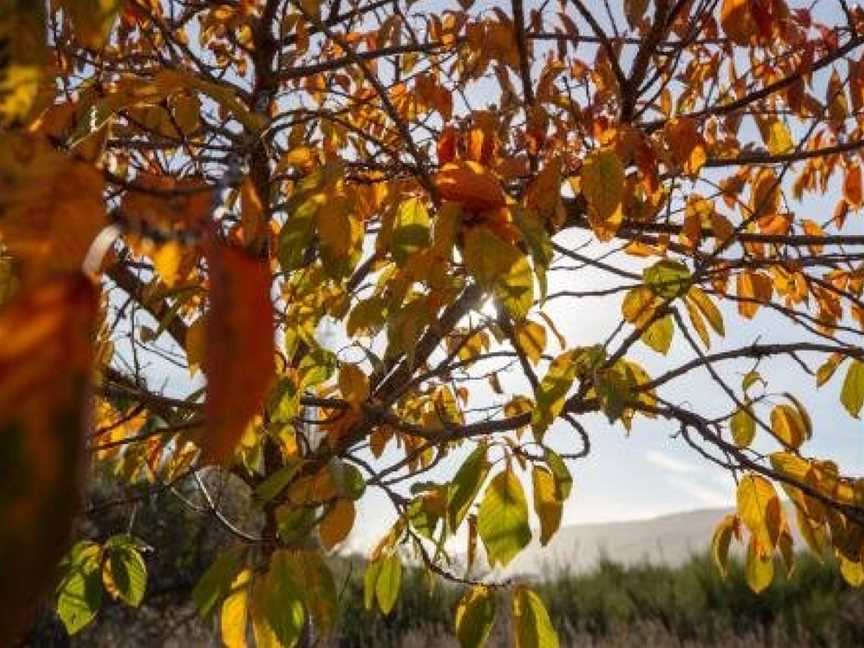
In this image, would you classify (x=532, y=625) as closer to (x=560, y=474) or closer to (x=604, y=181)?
(x=560, y=474)

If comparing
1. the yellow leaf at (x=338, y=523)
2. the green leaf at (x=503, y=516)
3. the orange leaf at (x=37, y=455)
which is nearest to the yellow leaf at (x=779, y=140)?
the green leaf at (x=503, y=516)

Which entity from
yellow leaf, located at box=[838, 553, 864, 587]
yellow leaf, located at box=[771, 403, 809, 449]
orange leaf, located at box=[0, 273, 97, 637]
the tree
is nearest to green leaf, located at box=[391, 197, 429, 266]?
the tree

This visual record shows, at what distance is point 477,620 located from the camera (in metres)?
A: 2.10

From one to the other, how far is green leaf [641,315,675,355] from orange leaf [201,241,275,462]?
189cm

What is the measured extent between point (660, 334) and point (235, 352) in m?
1.92

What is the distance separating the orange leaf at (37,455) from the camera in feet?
1.09

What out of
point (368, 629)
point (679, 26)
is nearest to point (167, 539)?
Result: point (368, 629)

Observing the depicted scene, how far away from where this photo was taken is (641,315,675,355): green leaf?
223 cm

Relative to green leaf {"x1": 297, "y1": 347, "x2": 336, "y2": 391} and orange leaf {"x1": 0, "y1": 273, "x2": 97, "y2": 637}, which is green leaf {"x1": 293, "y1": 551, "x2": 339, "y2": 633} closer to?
green leaf {"x1": 297, "y1": 347, "x2": 336, "y2": 391}

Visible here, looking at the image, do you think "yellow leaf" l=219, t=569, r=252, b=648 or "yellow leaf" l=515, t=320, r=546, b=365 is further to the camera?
"yellow leaf" l=515, t=320, r=546, b=365

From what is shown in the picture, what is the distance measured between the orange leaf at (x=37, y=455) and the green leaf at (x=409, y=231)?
1.26 m

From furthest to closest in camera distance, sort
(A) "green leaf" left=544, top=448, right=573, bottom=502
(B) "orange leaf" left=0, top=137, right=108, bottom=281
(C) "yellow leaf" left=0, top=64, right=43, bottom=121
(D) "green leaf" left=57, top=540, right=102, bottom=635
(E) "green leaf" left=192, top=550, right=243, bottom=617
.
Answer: (D) "green leaf" left=57, top=540, right=102, bottom=635, (E) "green leaf" left=192, top=550, right=243, bottom=617, (A) "green leaf" left=544, top=448, right=573, bottom=502, (C) "yellow leaf" left=0, top=64, right=43, bottom=121, (B) "orange leaf" left=0, top=137, right=108, bottom=281

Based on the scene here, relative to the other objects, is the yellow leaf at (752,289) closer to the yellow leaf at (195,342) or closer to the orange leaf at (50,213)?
the yellow leaf at (195,342)

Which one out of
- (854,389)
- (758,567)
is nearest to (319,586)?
(758,567)
